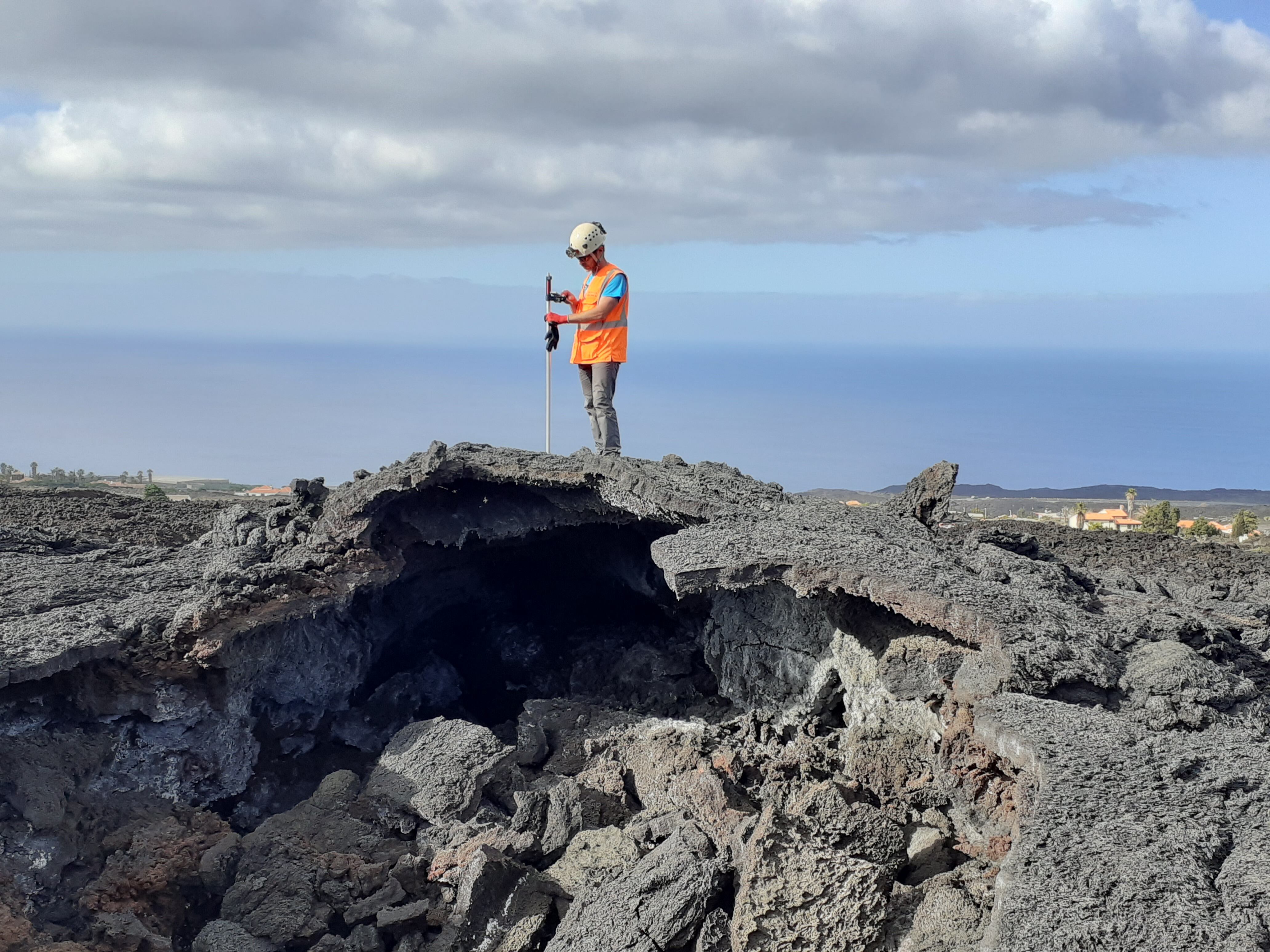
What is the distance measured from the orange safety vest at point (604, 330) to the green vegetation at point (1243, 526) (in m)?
10.5

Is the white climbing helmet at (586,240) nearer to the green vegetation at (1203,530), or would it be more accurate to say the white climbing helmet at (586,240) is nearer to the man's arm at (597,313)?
the man's arm at (597,313)

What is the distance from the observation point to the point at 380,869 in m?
6.54

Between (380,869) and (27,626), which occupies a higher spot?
(27,626)

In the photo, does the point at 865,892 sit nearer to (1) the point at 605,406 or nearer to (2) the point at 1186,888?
(2) the point at 1186,888

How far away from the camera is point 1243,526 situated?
1627cm

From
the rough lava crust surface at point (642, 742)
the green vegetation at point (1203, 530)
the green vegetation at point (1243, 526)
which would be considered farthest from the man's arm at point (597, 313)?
the green vegetation at point (1243, 526)

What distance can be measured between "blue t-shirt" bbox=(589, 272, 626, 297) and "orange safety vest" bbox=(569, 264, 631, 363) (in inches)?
0.7

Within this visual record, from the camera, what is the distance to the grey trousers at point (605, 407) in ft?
30.5

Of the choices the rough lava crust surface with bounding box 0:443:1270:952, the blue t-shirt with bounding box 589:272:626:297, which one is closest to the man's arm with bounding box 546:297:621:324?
the blue t-shirt with bounding box 589:272:626:297

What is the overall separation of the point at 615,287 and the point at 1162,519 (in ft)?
36.9

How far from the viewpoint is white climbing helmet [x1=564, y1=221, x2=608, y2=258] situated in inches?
368

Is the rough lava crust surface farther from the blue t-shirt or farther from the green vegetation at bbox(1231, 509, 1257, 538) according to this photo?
the green vegetation at bbox(1231, 509, 1257, 538)

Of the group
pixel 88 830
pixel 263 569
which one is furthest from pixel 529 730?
pixel 88 830

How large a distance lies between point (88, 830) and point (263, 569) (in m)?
1.84
